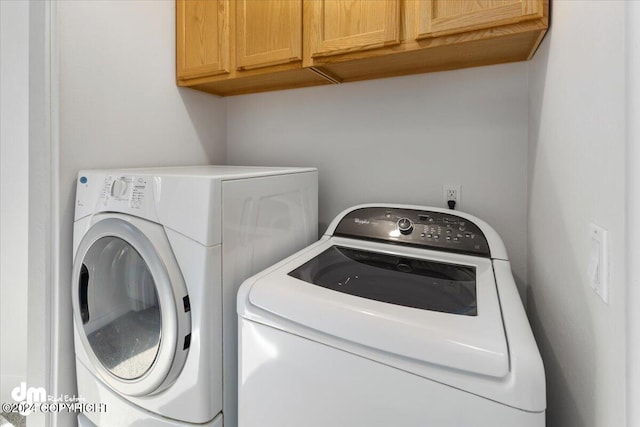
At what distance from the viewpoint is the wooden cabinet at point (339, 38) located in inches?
42.2

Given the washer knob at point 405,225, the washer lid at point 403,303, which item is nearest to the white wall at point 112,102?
the washer lid at point 403,303

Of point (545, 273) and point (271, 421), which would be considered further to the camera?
point (545, 273)

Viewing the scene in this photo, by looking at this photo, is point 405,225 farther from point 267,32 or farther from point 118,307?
point 118,307

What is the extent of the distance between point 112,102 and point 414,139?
4.55 feet

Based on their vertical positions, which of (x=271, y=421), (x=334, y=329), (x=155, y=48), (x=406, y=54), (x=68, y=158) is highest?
(x=155, y=48)

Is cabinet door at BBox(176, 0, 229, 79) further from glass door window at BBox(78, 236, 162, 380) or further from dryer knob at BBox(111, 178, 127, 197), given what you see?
glass door window at BBox(78, 236, 162, 380)

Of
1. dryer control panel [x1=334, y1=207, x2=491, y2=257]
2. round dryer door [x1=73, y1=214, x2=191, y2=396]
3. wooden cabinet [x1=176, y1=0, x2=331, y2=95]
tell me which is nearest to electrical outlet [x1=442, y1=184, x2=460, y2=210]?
dryer control panel [x1=334, y1=207, x2=491, y2=257]

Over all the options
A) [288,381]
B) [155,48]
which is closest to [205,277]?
[288,381]

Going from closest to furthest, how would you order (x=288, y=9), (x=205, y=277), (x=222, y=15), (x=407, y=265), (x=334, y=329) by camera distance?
(x=334, y=329)
(x=205, y=277)
(x=407, y=265)
(x=288, y=9)
(x=222, y=15)

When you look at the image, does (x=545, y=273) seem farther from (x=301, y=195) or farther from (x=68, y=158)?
(x=68, y=158)

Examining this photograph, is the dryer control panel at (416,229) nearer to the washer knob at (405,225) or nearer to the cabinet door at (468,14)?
the washer knob at (405,225)

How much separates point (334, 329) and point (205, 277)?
0.45 m

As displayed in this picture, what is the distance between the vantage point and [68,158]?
1.25m

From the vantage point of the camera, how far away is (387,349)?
708 mm
